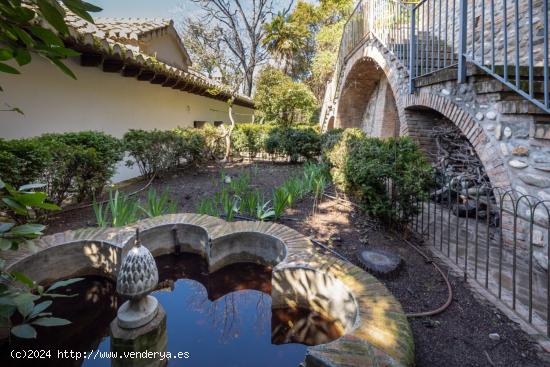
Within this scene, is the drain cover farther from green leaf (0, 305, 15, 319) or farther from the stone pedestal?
green leaf (0, 305, 15, 319)

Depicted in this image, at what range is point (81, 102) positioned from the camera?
5.66m

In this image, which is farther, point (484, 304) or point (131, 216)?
point (131, 216)

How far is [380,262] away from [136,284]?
2.06 metres

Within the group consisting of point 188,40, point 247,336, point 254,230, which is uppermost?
point 188,40

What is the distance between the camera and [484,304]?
2281 mm

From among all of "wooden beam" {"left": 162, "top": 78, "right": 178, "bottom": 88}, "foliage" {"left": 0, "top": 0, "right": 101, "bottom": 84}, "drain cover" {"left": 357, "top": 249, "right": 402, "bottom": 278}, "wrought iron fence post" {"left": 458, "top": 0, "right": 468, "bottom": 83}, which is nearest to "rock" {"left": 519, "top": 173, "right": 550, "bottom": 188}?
"wrought iron fence post" {"left": 458, "top": 0, "right": 468, "bottom": 83}

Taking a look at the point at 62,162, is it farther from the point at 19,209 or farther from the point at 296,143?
the point at 296,143

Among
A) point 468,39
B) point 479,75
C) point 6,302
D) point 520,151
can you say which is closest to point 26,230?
point 6,302

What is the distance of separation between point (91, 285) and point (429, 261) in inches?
127

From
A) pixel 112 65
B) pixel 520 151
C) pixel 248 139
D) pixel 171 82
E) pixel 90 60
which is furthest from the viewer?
pixel 248 139

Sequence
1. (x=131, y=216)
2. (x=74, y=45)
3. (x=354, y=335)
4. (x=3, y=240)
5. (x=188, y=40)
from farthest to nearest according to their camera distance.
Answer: (x=188, y=40) < (x=74, y=45) < (x=131, y=216) < (x=354, y=335) < (x=3, y=240)

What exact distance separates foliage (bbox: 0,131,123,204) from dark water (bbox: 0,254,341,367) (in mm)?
1489

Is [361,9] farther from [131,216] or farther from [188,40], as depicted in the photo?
[188,40]

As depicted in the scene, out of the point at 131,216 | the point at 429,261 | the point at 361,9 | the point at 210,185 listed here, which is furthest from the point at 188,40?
the point at 429,261
